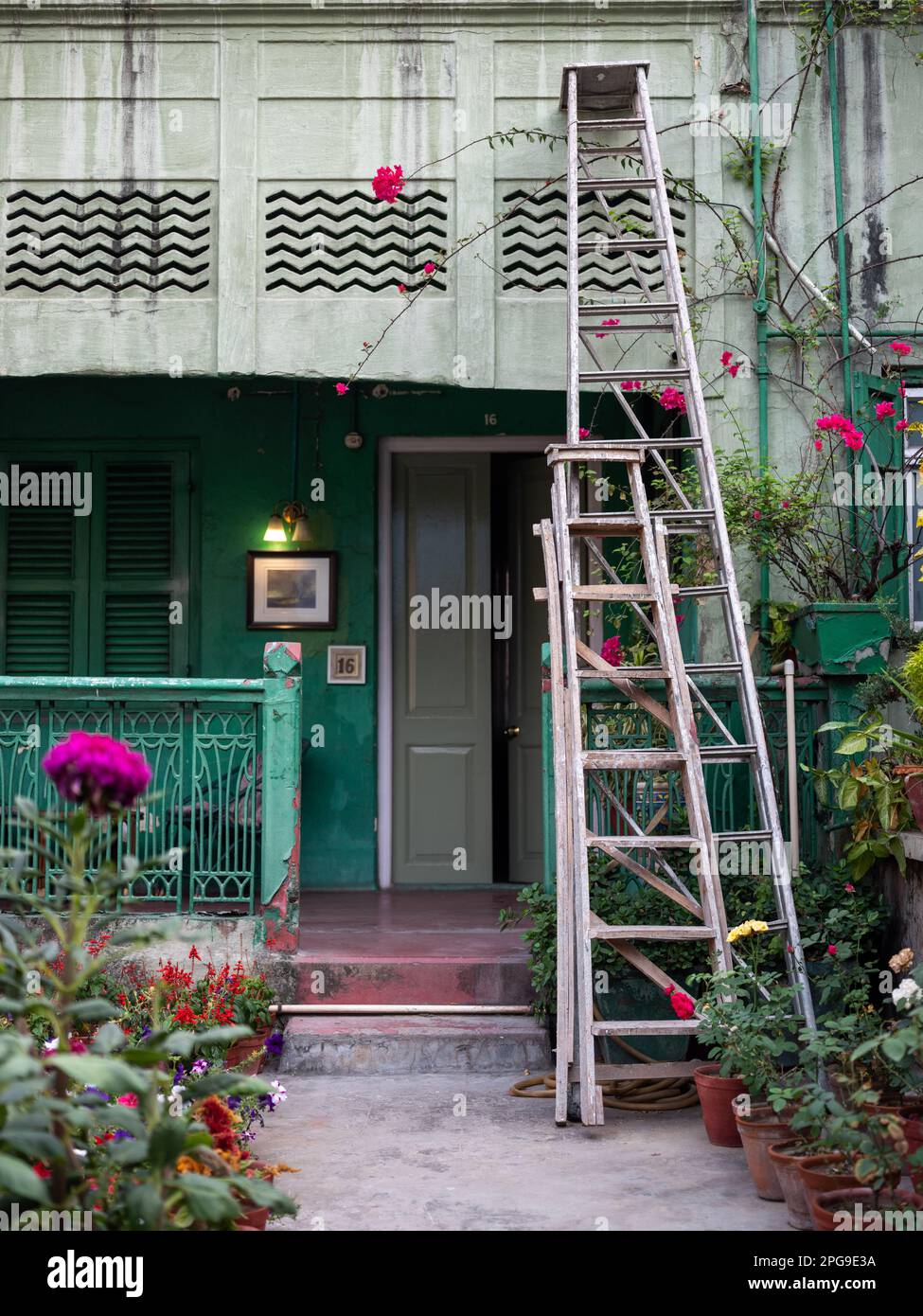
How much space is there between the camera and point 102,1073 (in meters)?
2.60

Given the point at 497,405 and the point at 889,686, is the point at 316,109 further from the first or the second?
the point at 889,686

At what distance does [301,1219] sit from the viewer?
426 centimetres

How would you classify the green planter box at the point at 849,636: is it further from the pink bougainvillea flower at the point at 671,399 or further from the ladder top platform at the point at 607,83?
the ladder top platform at the point at 607,83

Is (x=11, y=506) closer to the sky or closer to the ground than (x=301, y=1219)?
closer to the sky

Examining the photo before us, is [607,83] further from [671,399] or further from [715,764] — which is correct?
[715,764]

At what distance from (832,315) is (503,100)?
2.09 m

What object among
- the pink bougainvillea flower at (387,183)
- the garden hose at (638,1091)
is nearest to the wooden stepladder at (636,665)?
the garden hose at (638,1091)

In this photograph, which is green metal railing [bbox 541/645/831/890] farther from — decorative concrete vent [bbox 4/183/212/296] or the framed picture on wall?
decorative concrete vent [bbox 4/183/212/296]

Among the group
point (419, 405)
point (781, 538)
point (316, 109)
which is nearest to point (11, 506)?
point (419, 405)

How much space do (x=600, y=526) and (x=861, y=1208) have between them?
9.66 ft

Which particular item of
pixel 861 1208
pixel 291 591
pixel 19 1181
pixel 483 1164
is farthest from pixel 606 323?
pixel 19 1181

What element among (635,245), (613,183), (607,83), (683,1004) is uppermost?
(607,83)

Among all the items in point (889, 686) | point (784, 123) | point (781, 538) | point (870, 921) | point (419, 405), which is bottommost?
point (870, 921)

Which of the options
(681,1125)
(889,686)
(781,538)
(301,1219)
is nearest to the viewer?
(301,1219)
